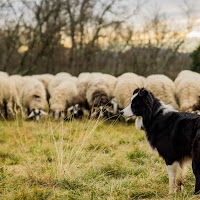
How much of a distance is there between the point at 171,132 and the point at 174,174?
1.93ft

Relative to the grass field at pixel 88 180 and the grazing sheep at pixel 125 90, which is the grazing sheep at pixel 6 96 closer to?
the grazing sheep at pixel 125 90

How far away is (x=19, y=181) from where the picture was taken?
142 inches

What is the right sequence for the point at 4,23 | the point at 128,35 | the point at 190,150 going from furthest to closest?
the point at 128,35 → the point at 4,23 → the point at 190,150

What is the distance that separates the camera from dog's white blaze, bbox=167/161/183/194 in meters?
3.39

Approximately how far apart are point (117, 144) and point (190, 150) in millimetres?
3177

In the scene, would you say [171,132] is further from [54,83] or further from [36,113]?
[54,83]

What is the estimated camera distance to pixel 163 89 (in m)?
8.77

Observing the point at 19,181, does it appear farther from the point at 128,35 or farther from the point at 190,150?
the point at 128,35

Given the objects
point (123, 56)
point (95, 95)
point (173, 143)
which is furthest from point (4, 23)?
point (173, 143)

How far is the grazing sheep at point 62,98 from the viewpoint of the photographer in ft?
31.9

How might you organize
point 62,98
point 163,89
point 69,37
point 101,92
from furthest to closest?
point 69,37 < point 62,98 < point 101,92 < point 163,89

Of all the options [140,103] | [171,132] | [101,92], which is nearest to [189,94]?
[101,92]

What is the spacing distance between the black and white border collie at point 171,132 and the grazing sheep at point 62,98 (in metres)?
6.15

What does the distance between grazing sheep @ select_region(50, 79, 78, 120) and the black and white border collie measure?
6152 mm
